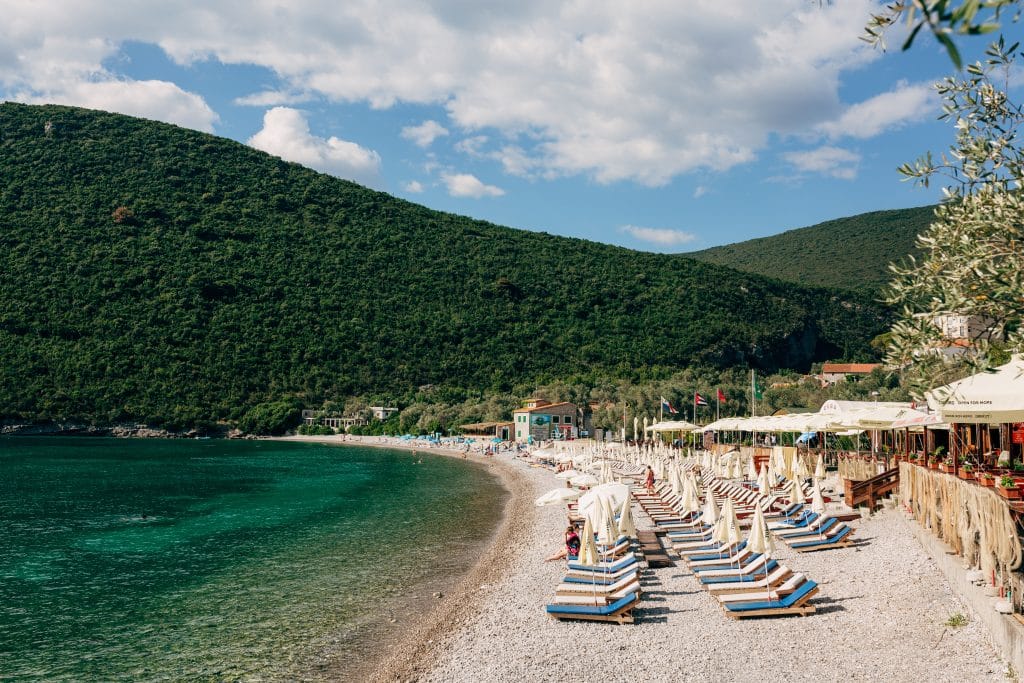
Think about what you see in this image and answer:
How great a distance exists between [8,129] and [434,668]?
123 m

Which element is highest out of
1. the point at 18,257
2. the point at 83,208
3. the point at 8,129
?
the point at 8,129

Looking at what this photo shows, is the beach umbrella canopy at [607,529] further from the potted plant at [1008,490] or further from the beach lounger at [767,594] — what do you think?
the potted plant at [1008,490]

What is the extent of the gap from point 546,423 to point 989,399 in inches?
2003

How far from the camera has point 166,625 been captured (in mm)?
11961

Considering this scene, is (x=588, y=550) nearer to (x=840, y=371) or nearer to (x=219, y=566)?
(x=219, y=566)

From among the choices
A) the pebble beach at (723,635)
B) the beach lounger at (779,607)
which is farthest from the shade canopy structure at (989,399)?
the beach lounger at (779,607)

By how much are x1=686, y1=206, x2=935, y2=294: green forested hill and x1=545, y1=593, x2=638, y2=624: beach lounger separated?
9910 cm

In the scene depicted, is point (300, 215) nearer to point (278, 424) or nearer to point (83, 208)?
point (83, 208)

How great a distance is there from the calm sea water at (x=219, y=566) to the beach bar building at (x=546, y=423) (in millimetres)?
22169

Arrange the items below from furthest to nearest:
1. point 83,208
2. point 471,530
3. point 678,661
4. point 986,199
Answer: point 83,208, point 471,530, point 678,661, point 986,199

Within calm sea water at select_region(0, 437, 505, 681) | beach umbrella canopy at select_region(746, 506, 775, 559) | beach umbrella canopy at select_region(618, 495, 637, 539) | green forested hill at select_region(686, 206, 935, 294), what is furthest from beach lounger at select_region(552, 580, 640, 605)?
green forested hill at select_region(686, 206, 935, 294)

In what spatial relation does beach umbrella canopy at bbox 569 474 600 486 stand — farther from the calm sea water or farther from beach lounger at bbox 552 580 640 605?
beach lounger at bbox 552 580 640 605

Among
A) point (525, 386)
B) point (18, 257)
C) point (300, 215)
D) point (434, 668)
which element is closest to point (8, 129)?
point (18, 257)

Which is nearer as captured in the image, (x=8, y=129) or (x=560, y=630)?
(x=560, y=630)
